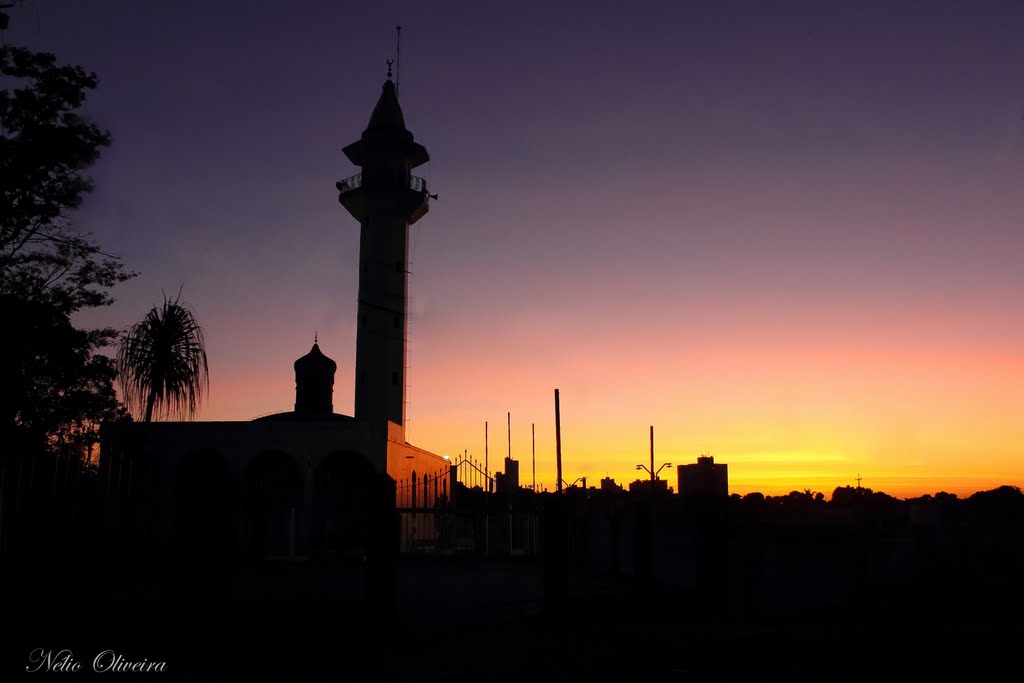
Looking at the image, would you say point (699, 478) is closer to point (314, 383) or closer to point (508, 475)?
point (314, 383)

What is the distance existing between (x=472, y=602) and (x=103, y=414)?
1708 cm

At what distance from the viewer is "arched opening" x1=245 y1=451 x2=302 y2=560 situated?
26.8m

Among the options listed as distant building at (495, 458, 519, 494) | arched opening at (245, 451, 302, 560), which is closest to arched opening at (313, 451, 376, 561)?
arched opening at (245, 451, 302, 560)

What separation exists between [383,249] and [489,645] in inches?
1509

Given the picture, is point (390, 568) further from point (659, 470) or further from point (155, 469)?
point (659, 470)

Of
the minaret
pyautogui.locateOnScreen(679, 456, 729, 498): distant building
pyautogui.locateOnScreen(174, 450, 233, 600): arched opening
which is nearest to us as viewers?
pyautogui.locateOnScreen(174, 450, 233, 600): arched opening

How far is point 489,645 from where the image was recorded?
10773 mm

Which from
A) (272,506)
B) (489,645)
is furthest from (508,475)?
(489,645)

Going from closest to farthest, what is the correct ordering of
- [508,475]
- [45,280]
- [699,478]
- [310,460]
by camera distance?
1. [45,280]
2. [310,460]
3. [699,478]
4. [508,475]

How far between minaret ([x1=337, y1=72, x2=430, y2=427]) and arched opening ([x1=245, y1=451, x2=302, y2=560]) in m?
6.22

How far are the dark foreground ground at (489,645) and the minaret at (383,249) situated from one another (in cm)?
3366

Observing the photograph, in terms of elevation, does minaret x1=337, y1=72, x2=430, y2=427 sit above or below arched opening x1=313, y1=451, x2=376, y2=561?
above

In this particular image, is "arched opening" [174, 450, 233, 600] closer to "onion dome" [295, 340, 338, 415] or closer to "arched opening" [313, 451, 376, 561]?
"arched opening" [313, 451, 376, 561]

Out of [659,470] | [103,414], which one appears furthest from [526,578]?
[659,470]
